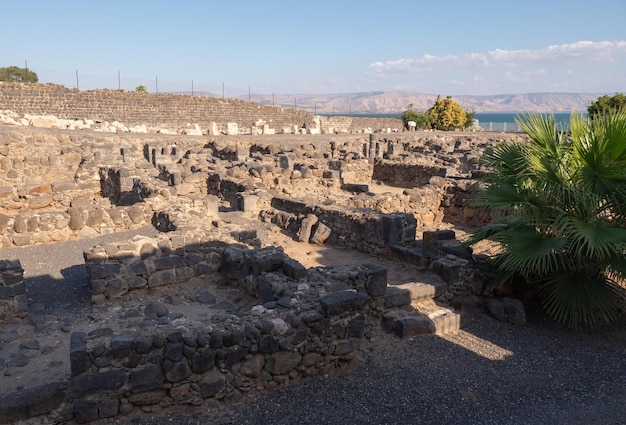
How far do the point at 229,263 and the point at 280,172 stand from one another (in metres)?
8.26

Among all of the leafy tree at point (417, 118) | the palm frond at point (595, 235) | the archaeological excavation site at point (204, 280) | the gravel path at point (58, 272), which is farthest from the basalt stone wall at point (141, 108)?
the palm frond at point (595, 235)

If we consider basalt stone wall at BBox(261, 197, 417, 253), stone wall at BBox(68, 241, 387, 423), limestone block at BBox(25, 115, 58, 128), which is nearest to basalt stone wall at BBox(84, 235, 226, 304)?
stone wall at BBox(68, 241, 387, 423)

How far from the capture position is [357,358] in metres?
6.23

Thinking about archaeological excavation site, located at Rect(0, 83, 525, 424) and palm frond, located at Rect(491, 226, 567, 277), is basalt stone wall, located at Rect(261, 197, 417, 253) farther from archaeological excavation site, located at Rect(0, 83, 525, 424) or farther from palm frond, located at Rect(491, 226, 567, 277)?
palm frond, located at Rect(491, 226, 567, 277)

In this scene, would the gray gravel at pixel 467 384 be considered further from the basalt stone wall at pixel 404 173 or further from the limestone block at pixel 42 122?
the limestone block at pixel 42 122

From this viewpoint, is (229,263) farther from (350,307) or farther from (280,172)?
(280,172)

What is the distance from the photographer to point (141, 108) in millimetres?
34812

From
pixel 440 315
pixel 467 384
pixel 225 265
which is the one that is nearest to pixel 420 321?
pixel 440 315

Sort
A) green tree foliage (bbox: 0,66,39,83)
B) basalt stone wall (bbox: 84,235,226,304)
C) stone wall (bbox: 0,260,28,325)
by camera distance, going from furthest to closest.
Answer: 1. green tree foliage (bbox: 0,66,39,83)
2. basalt stone wall (bbox: 84,235,226,304)
3. stone wall (bbox: 0,260,28,325)

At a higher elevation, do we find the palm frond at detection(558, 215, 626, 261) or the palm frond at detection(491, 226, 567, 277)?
the palm frond at detection(558, 215, 626, 261)

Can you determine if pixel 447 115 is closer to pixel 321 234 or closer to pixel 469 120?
pixel 469 120

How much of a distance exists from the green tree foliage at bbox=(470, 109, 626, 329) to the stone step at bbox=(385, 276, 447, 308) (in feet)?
3.23

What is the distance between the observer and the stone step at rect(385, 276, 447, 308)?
7.42m

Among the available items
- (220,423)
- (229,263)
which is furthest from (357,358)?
(229,263)
